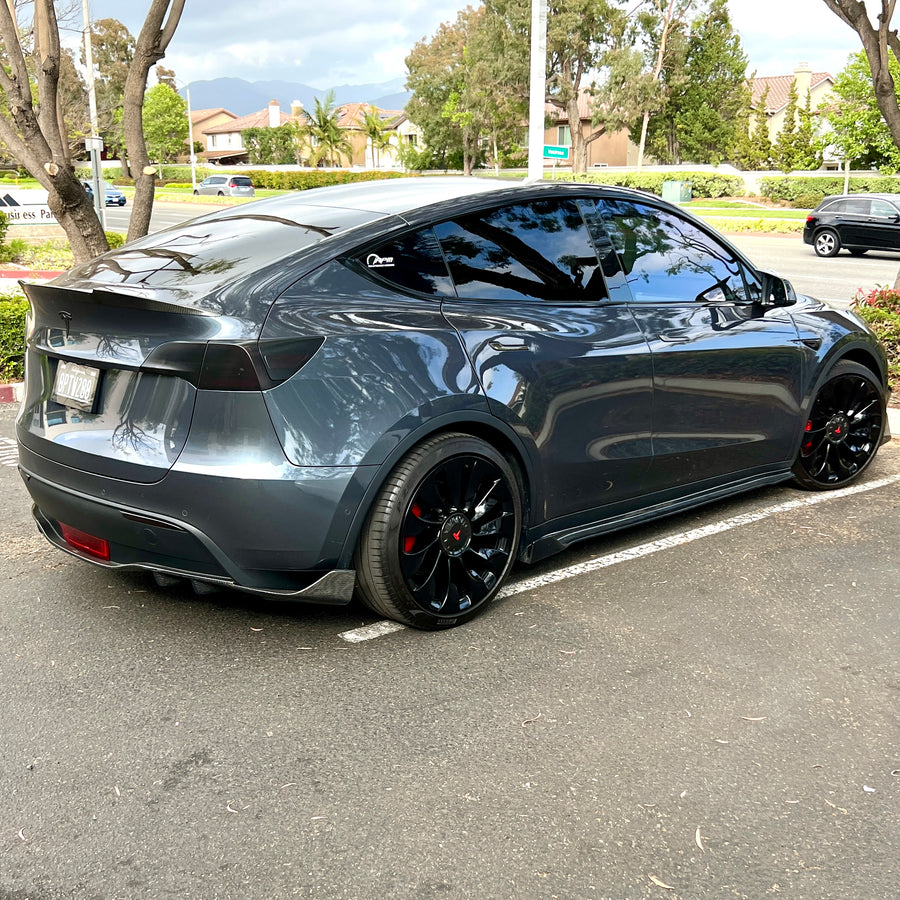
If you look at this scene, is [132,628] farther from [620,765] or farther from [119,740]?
[620,765]

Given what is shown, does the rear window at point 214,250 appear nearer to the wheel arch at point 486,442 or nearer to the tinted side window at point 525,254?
the tinted side window at point 525,254

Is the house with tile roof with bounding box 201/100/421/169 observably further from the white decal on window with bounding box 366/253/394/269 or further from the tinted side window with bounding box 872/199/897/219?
the white decal on window with bounding box 366/253/394/269

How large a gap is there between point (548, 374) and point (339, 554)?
1.11 m

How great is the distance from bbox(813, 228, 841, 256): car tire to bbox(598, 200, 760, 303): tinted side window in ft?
65.1

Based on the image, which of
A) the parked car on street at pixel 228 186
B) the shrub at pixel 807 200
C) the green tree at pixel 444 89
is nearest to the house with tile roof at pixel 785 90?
the green tree at pixel 444 89

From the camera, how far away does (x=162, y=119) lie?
80.3 metres

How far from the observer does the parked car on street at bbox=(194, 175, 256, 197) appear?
50812 millimetres

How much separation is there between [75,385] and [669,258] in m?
2.60

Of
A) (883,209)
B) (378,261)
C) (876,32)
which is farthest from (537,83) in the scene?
(883,209)

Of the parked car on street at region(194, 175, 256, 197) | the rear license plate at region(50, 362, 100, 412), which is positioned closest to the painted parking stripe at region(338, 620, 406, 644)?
the rear license plate at region(50, 362, 100, 412)

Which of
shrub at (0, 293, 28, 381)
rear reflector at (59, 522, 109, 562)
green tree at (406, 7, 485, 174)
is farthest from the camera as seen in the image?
green tree at (406, 7, 485, 174)

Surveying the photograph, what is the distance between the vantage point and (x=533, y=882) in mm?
2391

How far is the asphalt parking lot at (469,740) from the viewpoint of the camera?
2.45 meters

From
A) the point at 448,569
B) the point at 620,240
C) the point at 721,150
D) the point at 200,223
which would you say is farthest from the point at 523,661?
the point at 721,150
